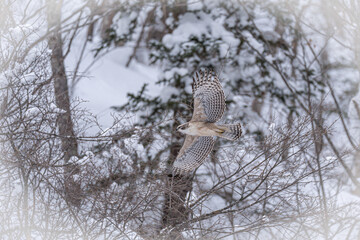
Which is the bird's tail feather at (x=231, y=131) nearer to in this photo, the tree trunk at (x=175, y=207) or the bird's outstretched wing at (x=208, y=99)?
the bird's outstretched wing at (x=208, y=99)

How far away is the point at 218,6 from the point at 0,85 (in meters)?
7.36

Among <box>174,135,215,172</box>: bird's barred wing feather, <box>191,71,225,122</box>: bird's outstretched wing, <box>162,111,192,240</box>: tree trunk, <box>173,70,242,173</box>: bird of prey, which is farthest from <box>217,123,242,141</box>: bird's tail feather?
<box>162,111,192,240</box>: tree trunk

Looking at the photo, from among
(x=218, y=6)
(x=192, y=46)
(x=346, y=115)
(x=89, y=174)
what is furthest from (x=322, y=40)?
(x=89, y=174)

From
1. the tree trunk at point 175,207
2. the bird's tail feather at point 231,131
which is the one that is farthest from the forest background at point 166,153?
the bird's tail feather at point 231,131

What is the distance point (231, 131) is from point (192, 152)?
776mm

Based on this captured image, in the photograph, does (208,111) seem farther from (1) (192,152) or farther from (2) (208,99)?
(1) (192,152)

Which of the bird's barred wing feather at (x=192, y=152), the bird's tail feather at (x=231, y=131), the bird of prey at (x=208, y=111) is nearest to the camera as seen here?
the bird's tail feather at (x=231, y=131)

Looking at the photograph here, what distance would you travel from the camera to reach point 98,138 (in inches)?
264

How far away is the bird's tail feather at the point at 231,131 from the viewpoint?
5680mm

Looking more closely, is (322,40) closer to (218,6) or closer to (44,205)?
(218,6)

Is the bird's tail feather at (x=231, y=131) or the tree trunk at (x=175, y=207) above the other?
the bird's tail feather at (x=231, y=131)

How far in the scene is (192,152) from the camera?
20.5ft

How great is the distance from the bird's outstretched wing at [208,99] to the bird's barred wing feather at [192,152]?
0.47m

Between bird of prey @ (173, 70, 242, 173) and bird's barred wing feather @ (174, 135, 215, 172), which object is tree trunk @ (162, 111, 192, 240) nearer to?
bird's barred wing feather @ (174, 135, 215, 172)
